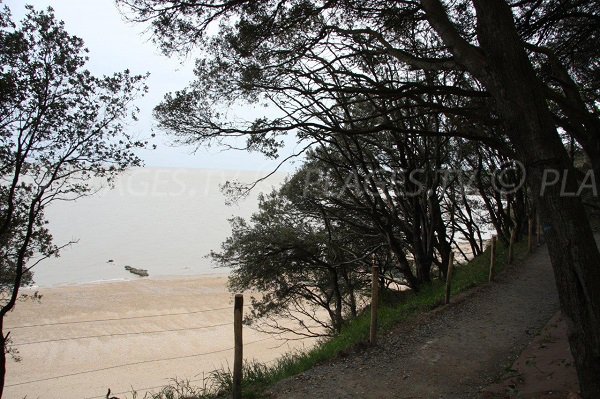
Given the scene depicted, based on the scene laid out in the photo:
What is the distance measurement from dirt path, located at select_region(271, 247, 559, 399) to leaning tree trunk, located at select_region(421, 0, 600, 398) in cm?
159

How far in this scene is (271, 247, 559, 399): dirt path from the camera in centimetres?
463

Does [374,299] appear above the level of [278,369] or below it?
above

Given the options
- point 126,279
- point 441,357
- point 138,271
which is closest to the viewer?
point 441,357

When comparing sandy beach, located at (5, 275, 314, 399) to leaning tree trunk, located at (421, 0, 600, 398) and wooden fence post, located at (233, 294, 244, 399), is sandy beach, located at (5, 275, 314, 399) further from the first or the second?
leaning tree trunk, located at (421, 0, 600, 398)

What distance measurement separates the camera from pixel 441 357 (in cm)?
552

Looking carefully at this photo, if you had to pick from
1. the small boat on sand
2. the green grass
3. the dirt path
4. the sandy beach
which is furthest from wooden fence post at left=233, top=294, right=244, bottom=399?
the small boat on sand

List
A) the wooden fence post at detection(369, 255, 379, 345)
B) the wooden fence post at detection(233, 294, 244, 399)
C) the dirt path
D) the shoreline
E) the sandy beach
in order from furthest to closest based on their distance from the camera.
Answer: the shoreline < the sandy beach < the wooden fence post at detection(369, 255, 379, 345) < the dirt path < the wooden fence post at detection(233, 294, 244, 399)

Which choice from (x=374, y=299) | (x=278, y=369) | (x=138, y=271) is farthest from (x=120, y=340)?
(x=374, y=299)

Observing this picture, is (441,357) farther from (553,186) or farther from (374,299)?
(553,186)

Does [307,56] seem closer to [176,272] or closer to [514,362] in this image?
[514,362]

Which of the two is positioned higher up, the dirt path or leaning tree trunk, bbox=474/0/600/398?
leaning tree trunk, bbox=474/0/600/398

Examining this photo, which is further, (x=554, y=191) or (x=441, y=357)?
(x=441, y=357)

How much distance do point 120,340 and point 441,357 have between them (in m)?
18.5

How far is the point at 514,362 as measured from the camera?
204 inches
